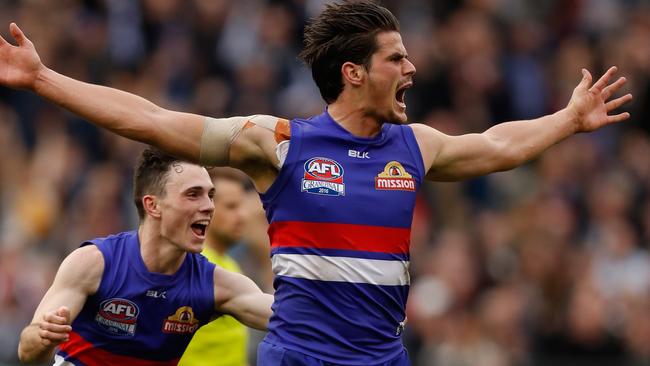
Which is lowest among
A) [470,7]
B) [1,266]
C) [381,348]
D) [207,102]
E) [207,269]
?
[381,348]

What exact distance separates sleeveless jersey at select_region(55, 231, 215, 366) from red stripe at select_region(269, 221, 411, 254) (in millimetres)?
1202

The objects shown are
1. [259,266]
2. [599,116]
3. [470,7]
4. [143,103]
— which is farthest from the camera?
[470,7]

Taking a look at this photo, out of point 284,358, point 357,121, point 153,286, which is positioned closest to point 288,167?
point 357,121

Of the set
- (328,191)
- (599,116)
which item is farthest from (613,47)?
(328,191)

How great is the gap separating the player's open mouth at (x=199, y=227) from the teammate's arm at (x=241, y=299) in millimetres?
269

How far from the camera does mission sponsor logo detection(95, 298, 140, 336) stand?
26.8 ft

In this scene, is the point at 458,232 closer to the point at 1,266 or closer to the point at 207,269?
the point at 1,266

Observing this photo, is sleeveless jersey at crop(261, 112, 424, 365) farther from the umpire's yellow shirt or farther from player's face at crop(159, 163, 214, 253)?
the umpire's yellow shirt

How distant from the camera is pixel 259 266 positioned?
44.9ft

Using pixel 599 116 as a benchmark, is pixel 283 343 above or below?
below

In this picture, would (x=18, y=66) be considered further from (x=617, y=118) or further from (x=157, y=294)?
(x=617, y=118)

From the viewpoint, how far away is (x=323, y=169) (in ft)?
24.1

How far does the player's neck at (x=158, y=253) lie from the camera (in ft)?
27.8

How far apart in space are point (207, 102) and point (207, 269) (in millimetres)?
8612
